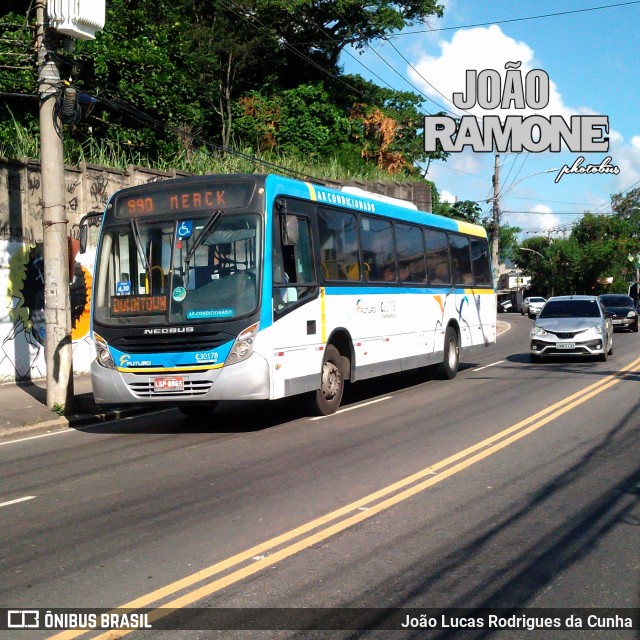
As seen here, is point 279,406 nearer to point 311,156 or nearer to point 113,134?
point 113,134

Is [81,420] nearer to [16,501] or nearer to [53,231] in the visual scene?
[53,231]

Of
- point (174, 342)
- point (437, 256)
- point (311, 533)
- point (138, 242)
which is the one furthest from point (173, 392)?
point (437, 256)

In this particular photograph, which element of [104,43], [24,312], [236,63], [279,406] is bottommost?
[279,406]

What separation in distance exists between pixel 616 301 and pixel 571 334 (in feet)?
58.4

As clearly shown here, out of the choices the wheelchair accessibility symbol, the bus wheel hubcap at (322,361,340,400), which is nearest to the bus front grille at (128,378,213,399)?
the wheelchair accessibility symbol

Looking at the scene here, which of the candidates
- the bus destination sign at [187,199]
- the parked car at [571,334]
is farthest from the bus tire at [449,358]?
the bus destination sign at [187,199]

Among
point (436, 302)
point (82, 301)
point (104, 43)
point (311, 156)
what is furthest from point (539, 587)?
point (311, 156)

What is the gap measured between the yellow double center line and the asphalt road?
2 centimetres

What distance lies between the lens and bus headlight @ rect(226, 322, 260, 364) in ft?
36.3

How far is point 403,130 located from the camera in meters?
44.3

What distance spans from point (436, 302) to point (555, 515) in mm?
10785

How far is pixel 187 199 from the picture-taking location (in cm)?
1161

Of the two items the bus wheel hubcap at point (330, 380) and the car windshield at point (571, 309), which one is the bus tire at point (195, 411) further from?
the car windshield at point (571, 309)

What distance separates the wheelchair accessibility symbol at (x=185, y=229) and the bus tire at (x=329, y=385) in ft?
9.22
